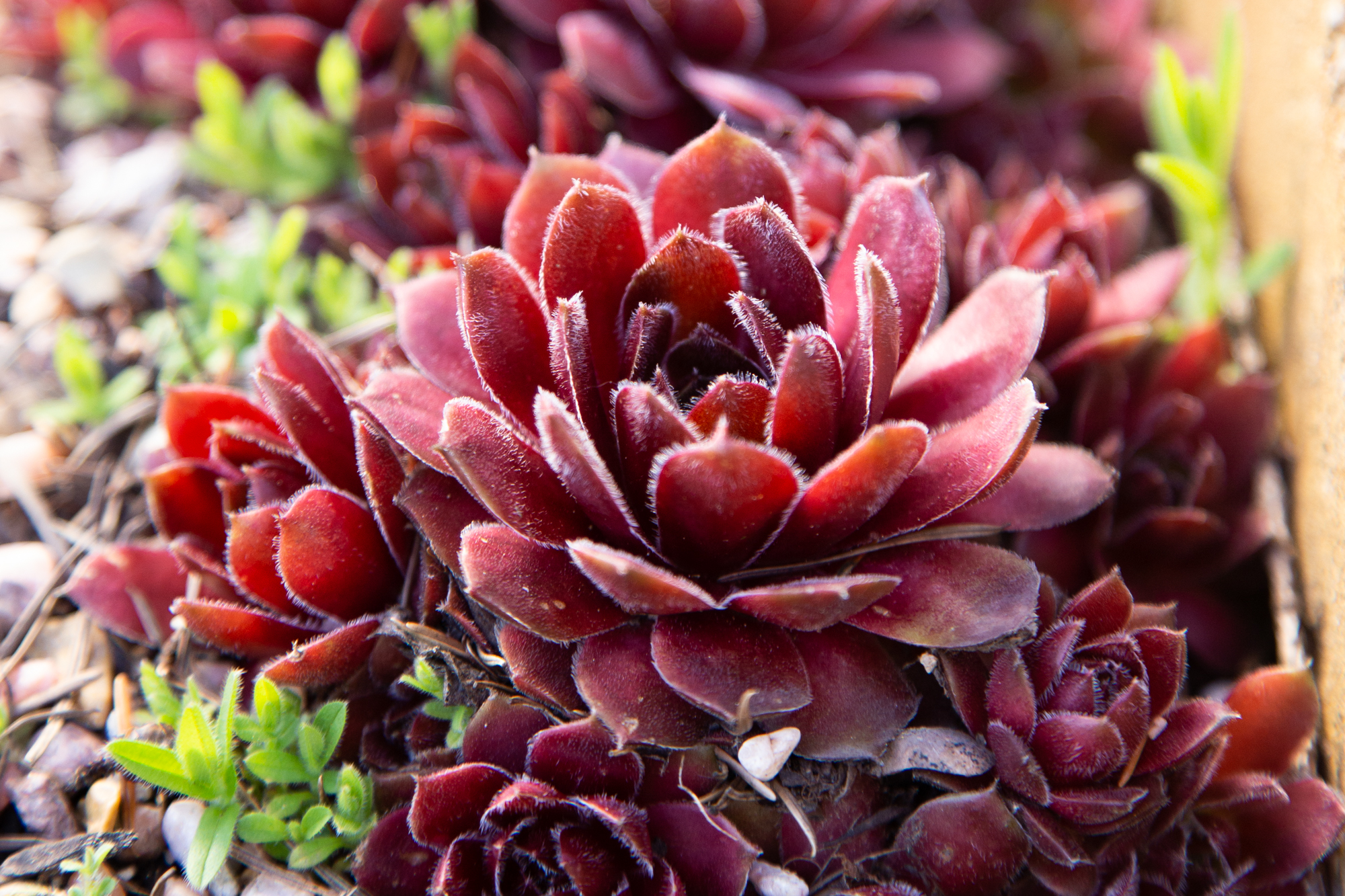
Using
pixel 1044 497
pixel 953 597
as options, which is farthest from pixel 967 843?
pixel 1044 497

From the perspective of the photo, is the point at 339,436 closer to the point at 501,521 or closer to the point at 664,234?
the point at 501,521

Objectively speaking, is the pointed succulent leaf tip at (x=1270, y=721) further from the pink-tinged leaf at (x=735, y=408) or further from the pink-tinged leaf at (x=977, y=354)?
the pink-tinged leaf at (x=735, y=408)

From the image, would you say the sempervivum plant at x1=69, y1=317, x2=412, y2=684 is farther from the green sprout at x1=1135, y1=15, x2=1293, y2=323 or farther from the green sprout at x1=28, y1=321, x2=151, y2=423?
the green sprout at x1=1135, y1=15, x2=1293, y2=323

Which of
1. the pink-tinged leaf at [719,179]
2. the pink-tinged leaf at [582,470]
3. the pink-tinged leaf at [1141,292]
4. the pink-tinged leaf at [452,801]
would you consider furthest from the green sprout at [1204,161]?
the pink-tinged leaf at [452,801]

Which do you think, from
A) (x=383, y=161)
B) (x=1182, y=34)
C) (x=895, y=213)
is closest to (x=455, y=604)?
(x=895, y=213)

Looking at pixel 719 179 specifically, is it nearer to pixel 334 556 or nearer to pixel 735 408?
pixel 735 408

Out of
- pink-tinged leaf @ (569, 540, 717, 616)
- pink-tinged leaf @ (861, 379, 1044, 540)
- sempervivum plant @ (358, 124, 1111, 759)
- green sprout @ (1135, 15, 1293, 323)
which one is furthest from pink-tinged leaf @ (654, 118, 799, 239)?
green sprout @ (1135, 15, 1293, 323)
